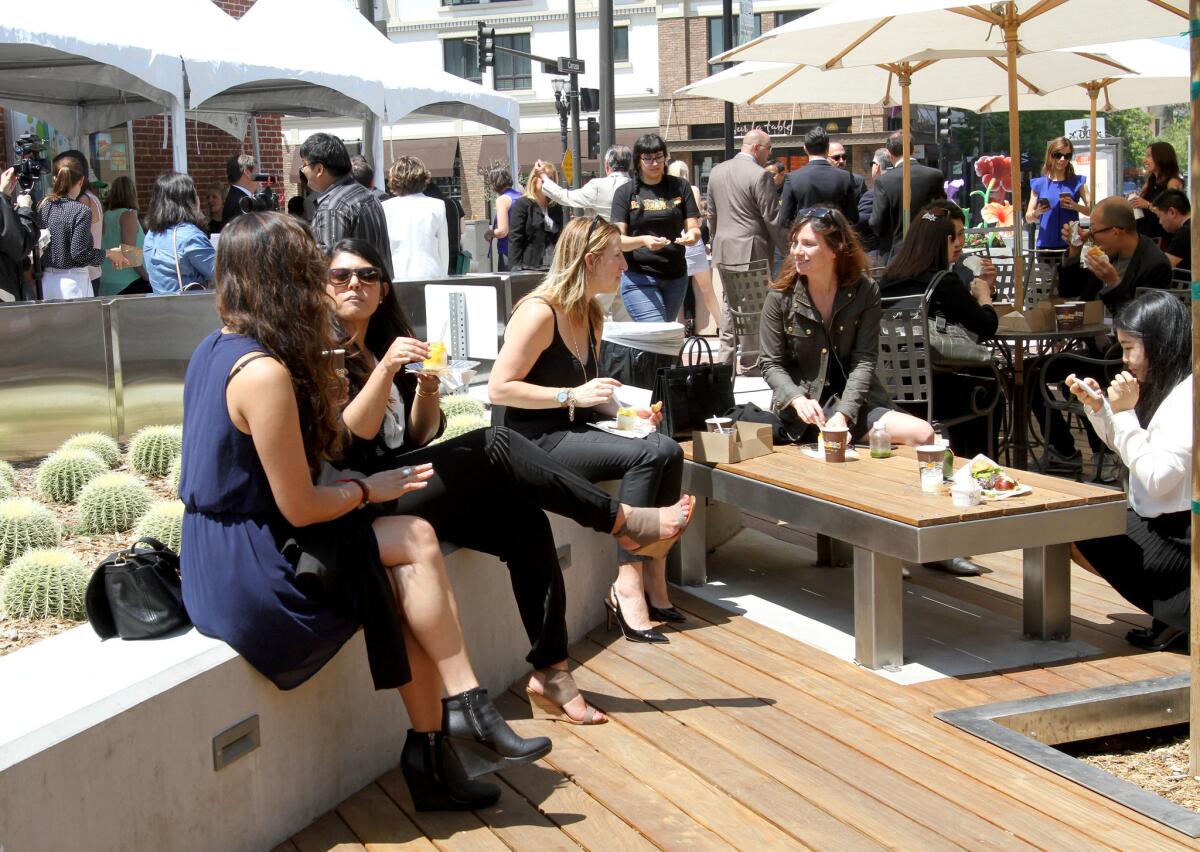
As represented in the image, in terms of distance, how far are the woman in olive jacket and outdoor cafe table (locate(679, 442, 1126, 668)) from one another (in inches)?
19.9

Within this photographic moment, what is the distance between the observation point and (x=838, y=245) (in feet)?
17.6

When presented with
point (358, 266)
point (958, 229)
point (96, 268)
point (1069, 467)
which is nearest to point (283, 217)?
point (358, 266)

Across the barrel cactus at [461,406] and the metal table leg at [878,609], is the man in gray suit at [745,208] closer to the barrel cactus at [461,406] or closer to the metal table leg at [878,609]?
the barrel cactus at [461,406]

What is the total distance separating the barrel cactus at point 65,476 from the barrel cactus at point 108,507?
20.5 inches

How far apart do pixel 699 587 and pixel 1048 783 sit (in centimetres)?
207

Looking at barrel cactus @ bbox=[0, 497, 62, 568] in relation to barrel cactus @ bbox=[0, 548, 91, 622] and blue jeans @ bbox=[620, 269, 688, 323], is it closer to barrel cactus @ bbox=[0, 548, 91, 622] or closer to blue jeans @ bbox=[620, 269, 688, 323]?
barrel cactus @ bbox=[0, 548, 91, 622]

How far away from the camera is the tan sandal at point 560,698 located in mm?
3920

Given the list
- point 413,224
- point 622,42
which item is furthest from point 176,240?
point 622,42

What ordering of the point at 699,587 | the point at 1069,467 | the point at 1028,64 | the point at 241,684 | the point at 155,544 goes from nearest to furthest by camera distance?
the point at 241,684 < the point at 155,544 < the point at 699,587 < the point at 1069,467 < the point at 1028,64

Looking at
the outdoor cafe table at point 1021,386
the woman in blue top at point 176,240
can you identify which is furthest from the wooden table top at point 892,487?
the woman in blue top at point 176,240

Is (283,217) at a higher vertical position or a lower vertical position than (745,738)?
higher

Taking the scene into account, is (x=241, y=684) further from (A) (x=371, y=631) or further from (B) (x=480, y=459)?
(B) (x=480, y=459)

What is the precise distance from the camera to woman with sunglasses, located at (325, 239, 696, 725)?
381cm

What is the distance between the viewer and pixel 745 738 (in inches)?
149
